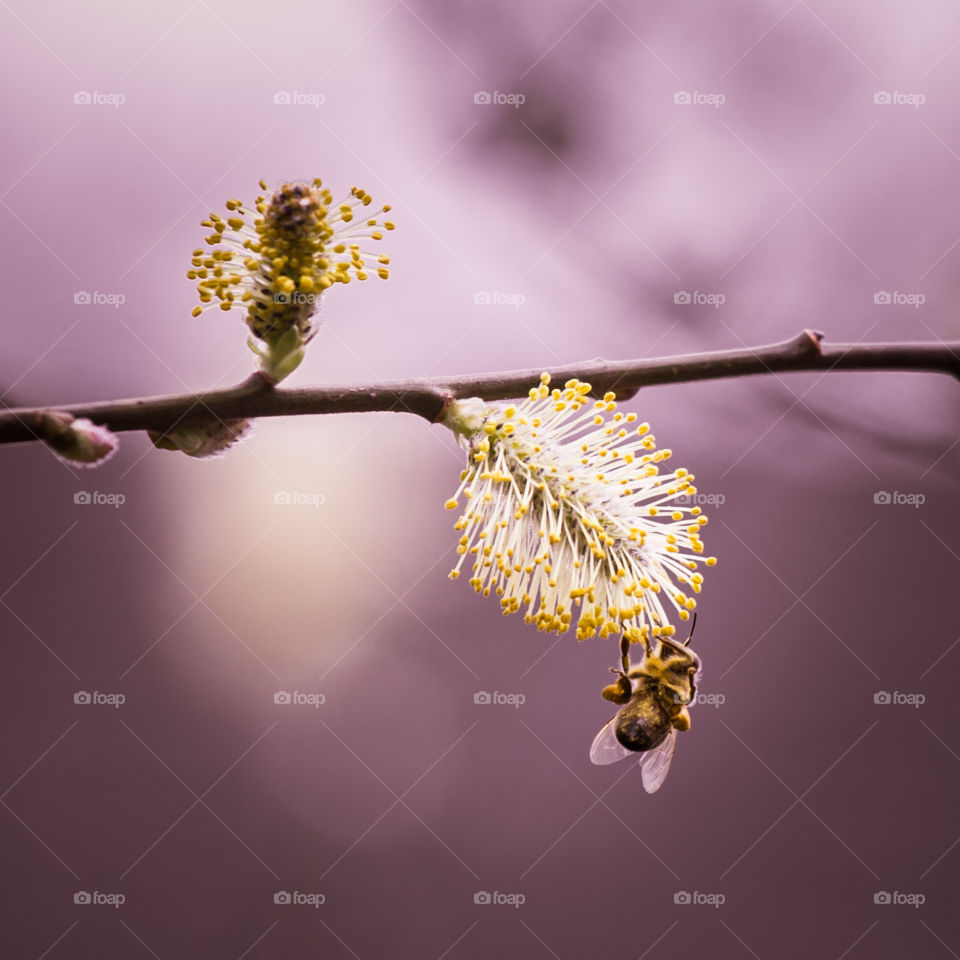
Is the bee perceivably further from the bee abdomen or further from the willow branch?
the willow branch

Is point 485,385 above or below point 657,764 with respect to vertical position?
above

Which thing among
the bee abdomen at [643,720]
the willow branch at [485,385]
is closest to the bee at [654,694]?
the bee abdomen at [643,720]

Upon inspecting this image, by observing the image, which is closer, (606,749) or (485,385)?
(485,385)

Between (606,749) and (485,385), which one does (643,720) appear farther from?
(485,385)

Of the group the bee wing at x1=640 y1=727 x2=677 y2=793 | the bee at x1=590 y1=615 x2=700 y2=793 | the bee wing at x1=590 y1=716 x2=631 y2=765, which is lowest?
the bee wing at x1=590 y1=716 x2=631 y2=765

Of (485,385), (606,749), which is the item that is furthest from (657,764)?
(485,385)

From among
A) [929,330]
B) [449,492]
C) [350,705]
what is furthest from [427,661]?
[929,330]

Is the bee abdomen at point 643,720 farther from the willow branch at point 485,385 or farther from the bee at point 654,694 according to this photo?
the willow branch at point 485,385

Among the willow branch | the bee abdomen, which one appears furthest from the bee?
the willow branch

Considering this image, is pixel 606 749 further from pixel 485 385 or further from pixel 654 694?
pixel 485 385
